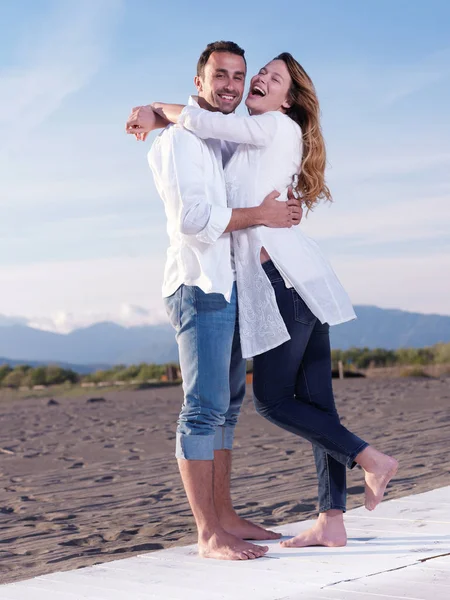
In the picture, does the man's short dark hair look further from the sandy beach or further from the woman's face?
the sandy beach

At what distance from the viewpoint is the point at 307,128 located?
11.0ft

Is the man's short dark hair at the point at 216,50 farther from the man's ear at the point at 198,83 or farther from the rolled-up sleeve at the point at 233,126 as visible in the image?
the rolled-up sleeve at the point at 233,126

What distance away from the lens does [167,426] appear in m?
9.87

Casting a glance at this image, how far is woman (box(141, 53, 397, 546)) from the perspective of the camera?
3180 millimetres

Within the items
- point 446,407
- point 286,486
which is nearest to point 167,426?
point 446,407

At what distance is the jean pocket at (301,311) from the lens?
322 cm

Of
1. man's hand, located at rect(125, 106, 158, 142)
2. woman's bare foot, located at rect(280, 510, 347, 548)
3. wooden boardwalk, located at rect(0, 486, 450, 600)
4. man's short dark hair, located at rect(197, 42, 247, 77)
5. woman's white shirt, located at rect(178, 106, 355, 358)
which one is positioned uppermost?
man's short dark hair, located at rect(197, 42, 247, 77)

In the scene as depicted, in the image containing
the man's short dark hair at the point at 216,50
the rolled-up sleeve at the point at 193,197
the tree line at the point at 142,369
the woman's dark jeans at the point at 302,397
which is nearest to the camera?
the rolled-up sleeve at the point at 193,197

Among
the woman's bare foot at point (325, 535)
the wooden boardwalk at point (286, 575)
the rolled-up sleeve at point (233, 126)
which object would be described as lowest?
the wooden boardwalk at point (286, 575)

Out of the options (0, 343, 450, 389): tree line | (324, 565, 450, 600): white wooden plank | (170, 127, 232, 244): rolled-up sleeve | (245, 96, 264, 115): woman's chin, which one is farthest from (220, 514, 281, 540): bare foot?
(0, 343, 450, 389): tree line

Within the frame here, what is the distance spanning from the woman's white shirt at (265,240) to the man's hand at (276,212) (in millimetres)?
34

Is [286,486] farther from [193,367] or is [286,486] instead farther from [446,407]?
[446,407]

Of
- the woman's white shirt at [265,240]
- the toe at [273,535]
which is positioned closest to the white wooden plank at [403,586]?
the toe at [273,535]

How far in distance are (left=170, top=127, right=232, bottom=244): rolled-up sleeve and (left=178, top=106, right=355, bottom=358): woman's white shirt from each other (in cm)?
8
